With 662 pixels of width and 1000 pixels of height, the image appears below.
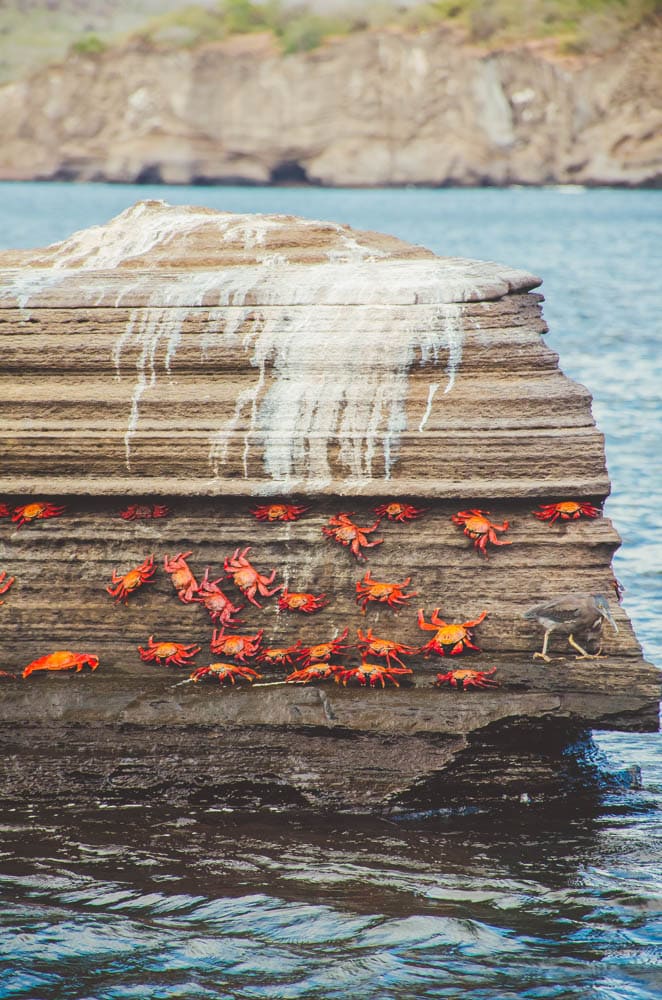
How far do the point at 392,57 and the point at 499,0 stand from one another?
20.6 meters

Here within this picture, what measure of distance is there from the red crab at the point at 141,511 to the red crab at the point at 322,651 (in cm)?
118

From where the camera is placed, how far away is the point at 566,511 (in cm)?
723

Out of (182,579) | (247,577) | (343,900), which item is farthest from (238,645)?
(343,900)

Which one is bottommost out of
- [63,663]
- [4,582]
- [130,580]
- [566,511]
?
[63,663]

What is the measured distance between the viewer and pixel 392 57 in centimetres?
10338

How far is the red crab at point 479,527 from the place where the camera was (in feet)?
23.7

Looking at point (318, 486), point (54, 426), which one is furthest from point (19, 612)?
point (318, 486)

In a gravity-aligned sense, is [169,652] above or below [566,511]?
below

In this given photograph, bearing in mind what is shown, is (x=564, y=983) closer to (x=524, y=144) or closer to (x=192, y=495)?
(x=192, y=495)

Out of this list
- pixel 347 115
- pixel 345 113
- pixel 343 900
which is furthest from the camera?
pixel 345 113

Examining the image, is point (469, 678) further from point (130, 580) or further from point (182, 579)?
point (130, 580)

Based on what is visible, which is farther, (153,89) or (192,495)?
(153,89)

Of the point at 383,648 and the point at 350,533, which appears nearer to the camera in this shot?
the point at 383,648

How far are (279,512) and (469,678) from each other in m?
1.47
